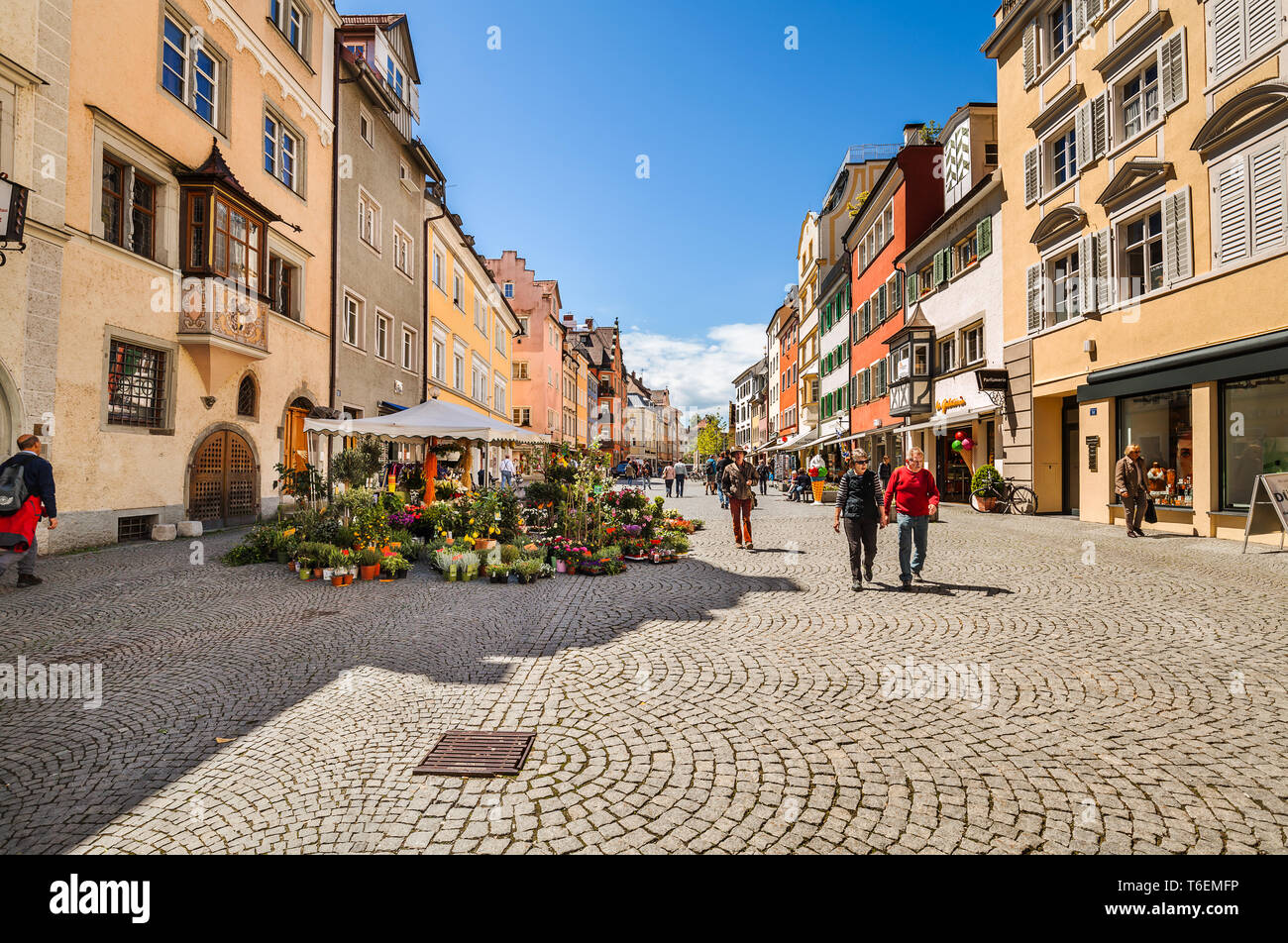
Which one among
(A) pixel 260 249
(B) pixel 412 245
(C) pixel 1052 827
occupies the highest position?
(B) pixel 412 245

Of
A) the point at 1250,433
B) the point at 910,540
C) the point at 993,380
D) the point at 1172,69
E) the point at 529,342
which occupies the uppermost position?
the point at 529,342

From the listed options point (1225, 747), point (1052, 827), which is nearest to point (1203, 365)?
point (1225, 747)

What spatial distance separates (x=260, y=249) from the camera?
14.8 meters

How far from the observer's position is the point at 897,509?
27.9 ft

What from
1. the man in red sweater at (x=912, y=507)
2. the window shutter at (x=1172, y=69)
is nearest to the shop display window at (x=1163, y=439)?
the window shutter at (x=1172, y=69)

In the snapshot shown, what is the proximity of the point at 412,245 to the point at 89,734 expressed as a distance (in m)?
24.4

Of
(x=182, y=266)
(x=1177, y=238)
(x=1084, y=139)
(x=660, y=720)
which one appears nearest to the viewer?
(x=660, y=720)

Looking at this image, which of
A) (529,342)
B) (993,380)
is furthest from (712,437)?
(993,380)

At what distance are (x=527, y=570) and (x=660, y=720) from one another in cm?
528

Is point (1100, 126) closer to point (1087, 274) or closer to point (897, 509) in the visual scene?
point (1087, 274)

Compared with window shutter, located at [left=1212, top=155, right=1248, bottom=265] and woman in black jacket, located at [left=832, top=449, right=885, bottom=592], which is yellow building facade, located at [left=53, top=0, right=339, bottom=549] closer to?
woman in black jacket, located at [left=832, top=449, right=885, bottom=592]

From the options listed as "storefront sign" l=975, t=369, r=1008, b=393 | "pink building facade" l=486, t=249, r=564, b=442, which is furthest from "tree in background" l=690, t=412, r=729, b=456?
"storefront sign" l=975, t=369, r=1008, b=393

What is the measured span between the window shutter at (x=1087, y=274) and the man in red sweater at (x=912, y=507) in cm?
1058
